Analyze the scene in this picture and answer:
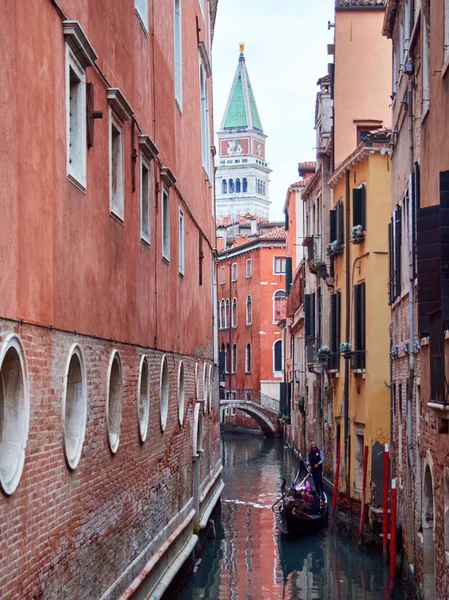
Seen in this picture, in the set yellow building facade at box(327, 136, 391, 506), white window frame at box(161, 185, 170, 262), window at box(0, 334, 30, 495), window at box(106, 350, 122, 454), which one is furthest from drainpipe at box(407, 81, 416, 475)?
window at box(0, 334, 30, 495)

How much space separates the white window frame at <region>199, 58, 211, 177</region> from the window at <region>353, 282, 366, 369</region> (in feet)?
13.1

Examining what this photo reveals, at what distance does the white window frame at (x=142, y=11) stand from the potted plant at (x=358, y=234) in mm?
7270

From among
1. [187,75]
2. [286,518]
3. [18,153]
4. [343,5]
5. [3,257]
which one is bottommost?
[286,518]

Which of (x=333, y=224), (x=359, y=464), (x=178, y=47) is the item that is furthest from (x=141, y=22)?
(x=333, y=224)

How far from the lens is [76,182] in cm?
862

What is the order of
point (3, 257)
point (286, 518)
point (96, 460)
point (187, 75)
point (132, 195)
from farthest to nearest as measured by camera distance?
point (286, 518) < point (187, 75) < point (132, 195) < point (96, 460) < point (3, 257)

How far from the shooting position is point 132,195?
458 inches

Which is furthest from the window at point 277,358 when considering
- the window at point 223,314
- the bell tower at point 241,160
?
the bell tower at point 241,160

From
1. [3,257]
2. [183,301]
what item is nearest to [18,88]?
[3,257]

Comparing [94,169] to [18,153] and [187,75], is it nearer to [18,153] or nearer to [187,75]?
[18,153]

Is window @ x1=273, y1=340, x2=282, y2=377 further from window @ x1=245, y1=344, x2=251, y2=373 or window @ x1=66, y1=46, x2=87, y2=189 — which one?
window @ x1=66, y1=46, x2=87, y2=189

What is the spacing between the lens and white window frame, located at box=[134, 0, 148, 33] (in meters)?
12.2

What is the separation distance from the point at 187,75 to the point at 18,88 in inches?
446

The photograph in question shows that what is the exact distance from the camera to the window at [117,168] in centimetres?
1066
